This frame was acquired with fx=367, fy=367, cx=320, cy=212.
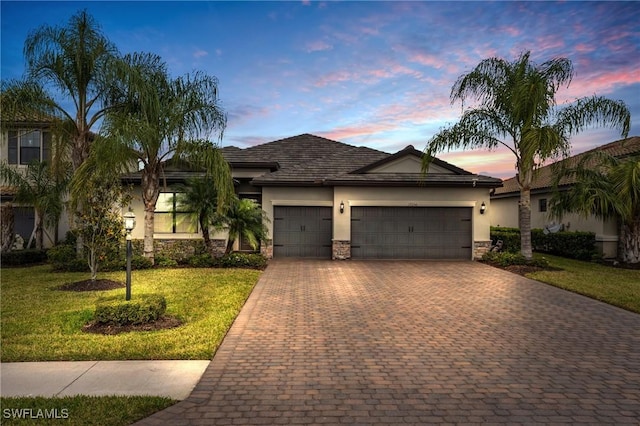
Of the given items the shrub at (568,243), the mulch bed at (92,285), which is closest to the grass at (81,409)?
the mulch bed at (92,285)

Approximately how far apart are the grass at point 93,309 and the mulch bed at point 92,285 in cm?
30

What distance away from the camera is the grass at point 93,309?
5.18 meters

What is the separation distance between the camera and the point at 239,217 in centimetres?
1402

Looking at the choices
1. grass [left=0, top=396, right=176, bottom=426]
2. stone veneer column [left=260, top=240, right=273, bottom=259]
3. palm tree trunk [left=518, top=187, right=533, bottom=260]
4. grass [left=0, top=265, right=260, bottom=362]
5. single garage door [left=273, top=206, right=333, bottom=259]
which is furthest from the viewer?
single garage door [left=273, top=206, right=333, bottom=259]

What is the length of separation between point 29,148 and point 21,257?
5.96m

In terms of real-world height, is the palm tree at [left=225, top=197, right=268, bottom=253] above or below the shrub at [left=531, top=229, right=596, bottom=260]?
above

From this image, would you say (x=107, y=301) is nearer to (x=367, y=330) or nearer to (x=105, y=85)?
(x=367, y=330)

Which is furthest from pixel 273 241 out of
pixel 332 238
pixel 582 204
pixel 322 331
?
pixel 582 204

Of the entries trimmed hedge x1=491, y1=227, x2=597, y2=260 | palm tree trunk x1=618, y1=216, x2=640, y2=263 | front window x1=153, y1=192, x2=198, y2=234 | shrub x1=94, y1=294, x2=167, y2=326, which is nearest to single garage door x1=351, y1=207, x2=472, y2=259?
trimmed hedge x1=491, y1=227, x2=597, y2=260

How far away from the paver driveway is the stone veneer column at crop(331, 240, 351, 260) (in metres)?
6.52

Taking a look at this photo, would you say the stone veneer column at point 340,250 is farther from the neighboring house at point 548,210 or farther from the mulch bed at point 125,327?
the mulch bed at point 125,327

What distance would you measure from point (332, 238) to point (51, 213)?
36.9ft

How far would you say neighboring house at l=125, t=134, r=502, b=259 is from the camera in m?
15.8

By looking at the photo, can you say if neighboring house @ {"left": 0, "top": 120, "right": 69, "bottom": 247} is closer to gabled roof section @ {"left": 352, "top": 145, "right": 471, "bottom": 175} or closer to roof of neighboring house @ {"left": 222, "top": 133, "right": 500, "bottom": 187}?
roof of neighboring house @ {"left": 222, "top": 133, "right": 500, "bottom": 187}
